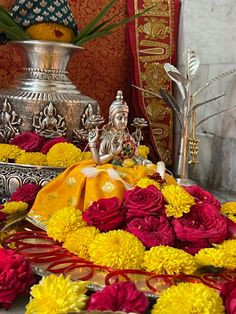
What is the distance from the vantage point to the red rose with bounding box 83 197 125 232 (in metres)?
0.83

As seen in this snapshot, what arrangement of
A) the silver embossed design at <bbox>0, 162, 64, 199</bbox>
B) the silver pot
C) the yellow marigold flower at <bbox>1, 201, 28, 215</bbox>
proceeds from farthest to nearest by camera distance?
the silver pot, the silver embossed design at <bbox>0, 162, 64, 199</bbox>, the yellow marigold flower at <bbox>1, 201, 28, 215</bbox>

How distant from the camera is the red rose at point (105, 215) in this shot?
83 centimetres

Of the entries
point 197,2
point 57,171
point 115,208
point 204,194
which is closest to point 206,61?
point 197,2

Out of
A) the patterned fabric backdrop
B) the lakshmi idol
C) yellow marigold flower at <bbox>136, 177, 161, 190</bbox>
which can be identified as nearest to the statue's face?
the lakshmi idol

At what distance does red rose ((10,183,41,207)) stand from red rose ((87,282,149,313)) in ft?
1.59

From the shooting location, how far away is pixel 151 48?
1.97 m

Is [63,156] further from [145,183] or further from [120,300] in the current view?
[120,300]

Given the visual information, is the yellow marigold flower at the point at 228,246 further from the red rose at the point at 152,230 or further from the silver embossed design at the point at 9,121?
the silver embossed design at the point at 9,121

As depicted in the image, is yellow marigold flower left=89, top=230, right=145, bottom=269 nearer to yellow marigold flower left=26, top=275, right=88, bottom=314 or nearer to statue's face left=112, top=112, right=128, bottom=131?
yellow marigold flower left=26, top=275, right=88, bottom=314

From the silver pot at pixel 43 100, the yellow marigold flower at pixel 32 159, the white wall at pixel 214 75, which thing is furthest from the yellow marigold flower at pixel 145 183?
the white wall at pixel 214 75

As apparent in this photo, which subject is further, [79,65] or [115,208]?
[79,65]

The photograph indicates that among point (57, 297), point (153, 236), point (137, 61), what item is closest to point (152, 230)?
point (153, 236)

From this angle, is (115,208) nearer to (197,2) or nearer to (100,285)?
(100,285)

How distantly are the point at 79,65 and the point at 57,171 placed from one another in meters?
0.85
